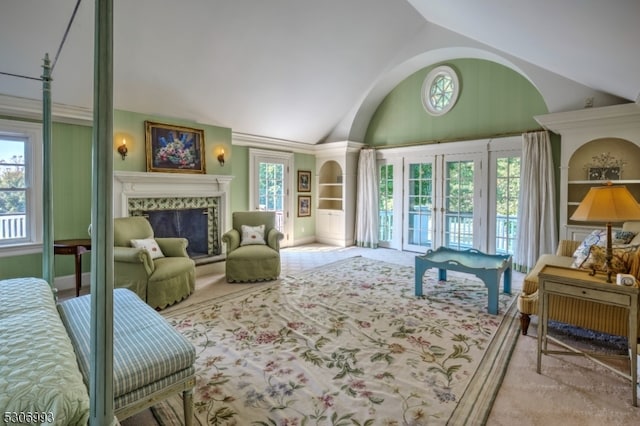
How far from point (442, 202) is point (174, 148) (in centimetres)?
494

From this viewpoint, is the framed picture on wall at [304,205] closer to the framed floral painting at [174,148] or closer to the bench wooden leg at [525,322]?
the framed floral painting at [174,148]

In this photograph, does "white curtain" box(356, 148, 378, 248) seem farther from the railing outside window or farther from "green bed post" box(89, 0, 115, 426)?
"green bed post" box(89, 0, 115, 426)

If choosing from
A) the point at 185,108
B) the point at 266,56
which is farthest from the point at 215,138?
the point at 266,56

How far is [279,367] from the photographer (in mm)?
2523

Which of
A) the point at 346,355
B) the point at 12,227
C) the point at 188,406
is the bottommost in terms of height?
the point at 346,355

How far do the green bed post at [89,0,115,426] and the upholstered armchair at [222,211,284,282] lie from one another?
11.3 feet

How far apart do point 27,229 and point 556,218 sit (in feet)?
24.1

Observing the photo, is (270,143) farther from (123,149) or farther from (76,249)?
(76,249)

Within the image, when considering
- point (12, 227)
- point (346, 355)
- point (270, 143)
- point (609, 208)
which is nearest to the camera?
point (609, 208)

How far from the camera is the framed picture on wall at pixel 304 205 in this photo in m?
7.82

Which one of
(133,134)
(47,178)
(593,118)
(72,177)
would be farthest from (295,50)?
(593,118)

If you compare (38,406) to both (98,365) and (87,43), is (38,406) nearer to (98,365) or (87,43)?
(98,365)

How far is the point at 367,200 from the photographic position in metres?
7.54

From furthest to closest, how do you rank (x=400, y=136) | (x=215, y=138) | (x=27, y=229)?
(x=400, y=136)
(x=215, y=138)
(x=27, y=229)
